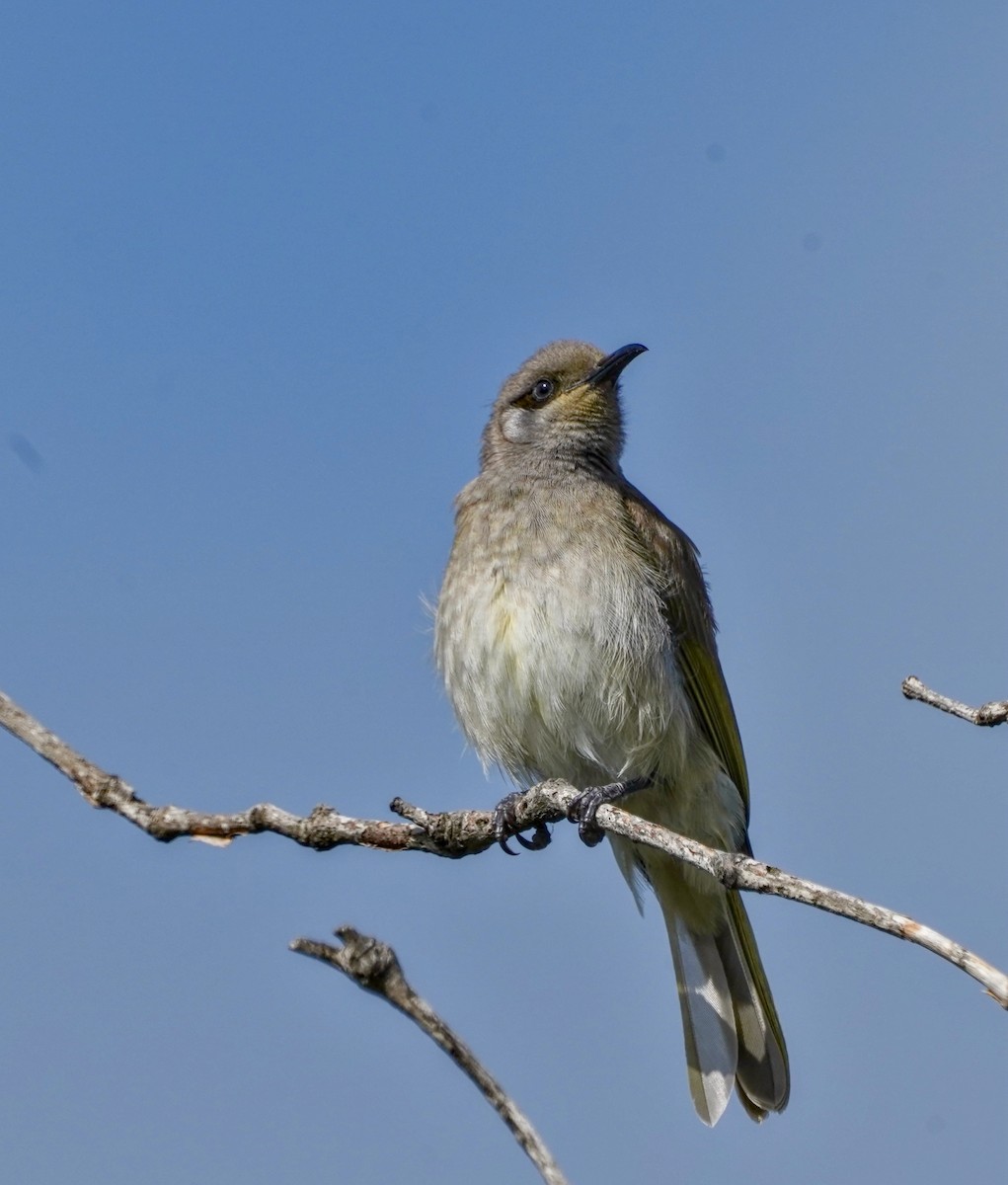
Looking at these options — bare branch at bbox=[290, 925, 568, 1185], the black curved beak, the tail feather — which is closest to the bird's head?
the black curved beak

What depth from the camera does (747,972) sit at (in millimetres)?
7941

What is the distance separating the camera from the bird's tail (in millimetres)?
7633

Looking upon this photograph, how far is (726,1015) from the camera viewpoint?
7.85 meters

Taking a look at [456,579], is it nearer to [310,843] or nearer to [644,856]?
[644,856]

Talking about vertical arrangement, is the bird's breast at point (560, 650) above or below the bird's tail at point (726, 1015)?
above

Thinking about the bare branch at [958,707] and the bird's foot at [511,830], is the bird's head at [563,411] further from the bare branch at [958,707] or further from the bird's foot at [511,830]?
the bare branch at [958,707]

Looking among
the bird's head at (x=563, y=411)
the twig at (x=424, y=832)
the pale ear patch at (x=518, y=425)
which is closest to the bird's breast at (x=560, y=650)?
the bird's head at (x=563, y=411)

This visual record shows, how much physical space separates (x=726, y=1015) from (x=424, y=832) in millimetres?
3367

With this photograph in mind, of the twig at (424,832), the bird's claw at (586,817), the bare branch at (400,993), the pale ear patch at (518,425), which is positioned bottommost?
the bare branch at (400,993)

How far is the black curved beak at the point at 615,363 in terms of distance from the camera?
852cm

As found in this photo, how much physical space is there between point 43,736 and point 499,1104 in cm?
198

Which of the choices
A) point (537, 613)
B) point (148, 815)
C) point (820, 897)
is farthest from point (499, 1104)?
point (537, 613)

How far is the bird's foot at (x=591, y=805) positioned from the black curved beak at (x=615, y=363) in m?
2.52

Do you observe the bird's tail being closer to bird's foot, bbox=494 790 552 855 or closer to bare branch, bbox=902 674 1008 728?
bird's foot, bbox=494 790 552 855
